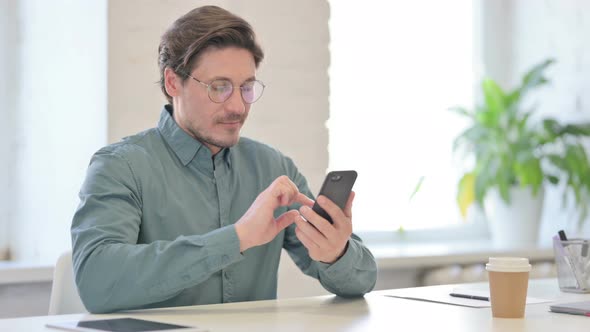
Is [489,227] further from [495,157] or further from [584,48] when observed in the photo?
[584,48]

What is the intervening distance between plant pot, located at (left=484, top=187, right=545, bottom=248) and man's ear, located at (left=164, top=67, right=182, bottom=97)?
6.59 feet

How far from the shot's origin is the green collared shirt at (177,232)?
1.83 m

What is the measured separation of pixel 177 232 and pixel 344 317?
55cm

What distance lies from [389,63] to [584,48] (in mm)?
874

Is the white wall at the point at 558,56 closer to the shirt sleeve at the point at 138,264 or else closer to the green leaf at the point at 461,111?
the green leaf at the point at 461,111

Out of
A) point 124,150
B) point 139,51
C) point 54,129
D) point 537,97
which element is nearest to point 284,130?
point 139,51

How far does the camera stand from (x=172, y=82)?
226cm

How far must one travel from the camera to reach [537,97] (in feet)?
13.8

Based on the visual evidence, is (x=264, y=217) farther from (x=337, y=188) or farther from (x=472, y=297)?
(x=472, y=297)

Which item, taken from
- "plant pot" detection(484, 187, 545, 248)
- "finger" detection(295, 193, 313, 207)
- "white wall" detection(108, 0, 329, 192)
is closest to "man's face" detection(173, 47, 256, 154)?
"finger" detection(295, 193, 313, 207)

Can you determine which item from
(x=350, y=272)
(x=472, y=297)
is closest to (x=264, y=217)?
(x=350, y=272)

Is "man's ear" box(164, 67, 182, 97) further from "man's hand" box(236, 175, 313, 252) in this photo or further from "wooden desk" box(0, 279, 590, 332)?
"wooden desk" box(0, 279, 590, 332)

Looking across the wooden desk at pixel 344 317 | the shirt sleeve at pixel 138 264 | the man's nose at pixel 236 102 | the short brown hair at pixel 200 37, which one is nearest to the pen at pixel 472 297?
the wooden desk at pixel 344 317

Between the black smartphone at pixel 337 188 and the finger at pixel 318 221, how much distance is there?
0.05 feet
